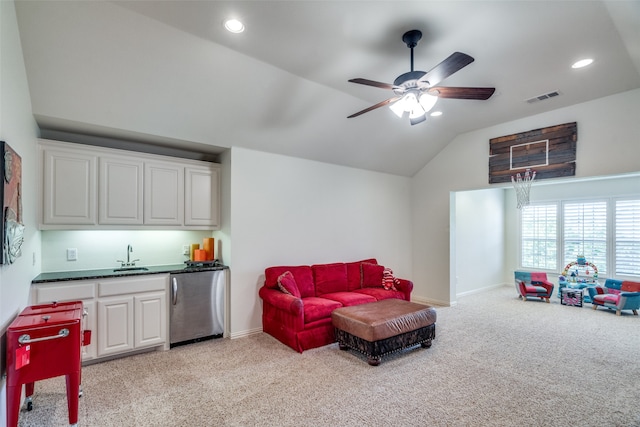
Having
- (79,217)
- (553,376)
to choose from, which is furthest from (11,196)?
(553,376)

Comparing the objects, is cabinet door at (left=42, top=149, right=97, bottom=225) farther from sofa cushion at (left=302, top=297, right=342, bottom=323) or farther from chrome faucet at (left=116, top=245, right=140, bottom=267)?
sofa cushion at (left=302, top=297, right=342, bottom=323)

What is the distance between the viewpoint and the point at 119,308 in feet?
11.1

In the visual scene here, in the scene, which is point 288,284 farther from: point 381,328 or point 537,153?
point 537,153

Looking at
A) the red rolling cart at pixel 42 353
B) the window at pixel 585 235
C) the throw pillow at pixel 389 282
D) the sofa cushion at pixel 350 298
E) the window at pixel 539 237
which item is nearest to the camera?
the red rolling cart at pixel 42 353

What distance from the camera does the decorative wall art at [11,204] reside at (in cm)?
204


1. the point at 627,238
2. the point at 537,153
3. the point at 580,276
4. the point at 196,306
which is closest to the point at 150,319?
the point at 196,306

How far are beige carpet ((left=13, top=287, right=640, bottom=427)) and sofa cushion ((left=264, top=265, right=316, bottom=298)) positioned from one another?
733mm

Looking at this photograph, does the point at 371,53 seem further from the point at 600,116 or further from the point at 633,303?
the point at 633,303

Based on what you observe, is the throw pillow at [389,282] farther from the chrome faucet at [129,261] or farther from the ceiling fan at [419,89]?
the chrome faucet at [129,261]

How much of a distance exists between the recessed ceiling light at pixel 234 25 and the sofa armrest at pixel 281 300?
283cm

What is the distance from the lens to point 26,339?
199cm

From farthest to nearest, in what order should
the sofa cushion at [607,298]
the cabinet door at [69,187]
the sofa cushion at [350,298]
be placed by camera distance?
the sofa cushion at [607,298] → the sofa cushion at [350,298] → the cabinet door at [69,187]

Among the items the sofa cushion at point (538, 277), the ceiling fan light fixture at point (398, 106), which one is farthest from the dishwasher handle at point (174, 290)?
the sofa cushion at point (538, 277)

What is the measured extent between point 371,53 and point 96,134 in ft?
10.7
